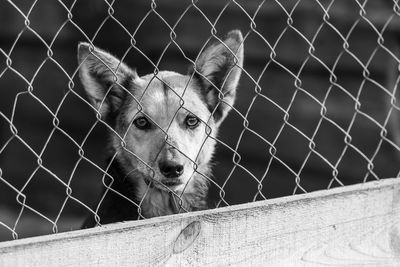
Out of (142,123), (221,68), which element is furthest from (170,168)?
(221,68)

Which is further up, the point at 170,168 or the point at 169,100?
the point at 169,100

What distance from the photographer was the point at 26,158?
7.90 metres

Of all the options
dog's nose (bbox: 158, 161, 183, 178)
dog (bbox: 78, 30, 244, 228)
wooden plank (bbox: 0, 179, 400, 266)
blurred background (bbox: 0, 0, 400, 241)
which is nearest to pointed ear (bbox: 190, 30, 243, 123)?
dog (bbox: 78, 30, 244, 228)

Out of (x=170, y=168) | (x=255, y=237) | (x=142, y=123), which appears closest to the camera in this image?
(x=255, y=237)

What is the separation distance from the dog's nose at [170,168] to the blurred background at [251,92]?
90.9 inches

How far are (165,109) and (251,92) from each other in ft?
10.2

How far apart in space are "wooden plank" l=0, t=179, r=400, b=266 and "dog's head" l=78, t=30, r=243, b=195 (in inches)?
31.1

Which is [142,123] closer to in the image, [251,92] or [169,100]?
[169,100]

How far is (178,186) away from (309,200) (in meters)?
0.92

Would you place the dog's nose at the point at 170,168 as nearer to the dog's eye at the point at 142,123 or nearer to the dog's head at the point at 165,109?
the dog's head at the point at 165,109

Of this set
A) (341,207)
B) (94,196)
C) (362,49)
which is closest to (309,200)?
(341,207)

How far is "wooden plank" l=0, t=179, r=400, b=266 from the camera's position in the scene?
259cm

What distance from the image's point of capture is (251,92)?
7.18 metres

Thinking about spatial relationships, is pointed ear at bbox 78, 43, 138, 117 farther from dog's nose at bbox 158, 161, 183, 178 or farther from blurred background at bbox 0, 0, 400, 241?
blurred background at bbox 0, 0, 400, 241
